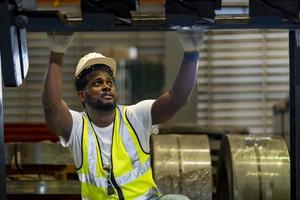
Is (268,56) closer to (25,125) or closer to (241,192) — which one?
(25,125)

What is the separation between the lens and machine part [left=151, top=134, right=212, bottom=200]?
502 cm

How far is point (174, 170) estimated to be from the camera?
5055mm

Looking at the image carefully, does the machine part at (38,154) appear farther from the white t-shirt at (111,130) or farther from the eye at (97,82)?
the eye at (97,82)

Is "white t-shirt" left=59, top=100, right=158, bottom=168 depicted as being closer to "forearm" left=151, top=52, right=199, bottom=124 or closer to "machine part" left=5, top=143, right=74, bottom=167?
"forearm" left=151, top=52, right=199, bottom=124

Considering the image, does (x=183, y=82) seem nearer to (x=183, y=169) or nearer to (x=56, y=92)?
(x=56, y=92)

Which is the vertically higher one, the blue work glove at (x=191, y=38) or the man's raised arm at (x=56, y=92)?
the blue work glove at (x=191, y=38)

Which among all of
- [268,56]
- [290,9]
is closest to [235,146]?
[290,9]

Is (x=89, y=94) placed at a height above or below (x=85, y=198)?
above

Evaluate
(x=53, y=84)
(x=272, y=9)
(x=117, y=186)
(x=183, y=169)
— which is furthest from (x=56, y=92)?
(x=183, y=169)

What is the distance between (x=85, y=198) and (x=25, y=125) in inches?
142

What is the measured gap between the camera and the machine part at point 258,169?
500 centimetres

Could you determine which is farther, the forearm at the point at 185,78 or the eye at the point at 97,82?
the eye at the point at 97,82

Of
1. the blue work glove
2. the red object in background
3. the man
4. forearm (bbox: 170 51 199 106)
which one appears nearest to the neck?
the man

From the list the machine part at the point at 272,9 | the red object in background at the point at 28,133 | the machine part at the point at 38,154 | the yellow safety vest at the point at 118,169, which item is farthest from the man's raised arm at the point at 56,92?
the red object in background at the point at 28,133
